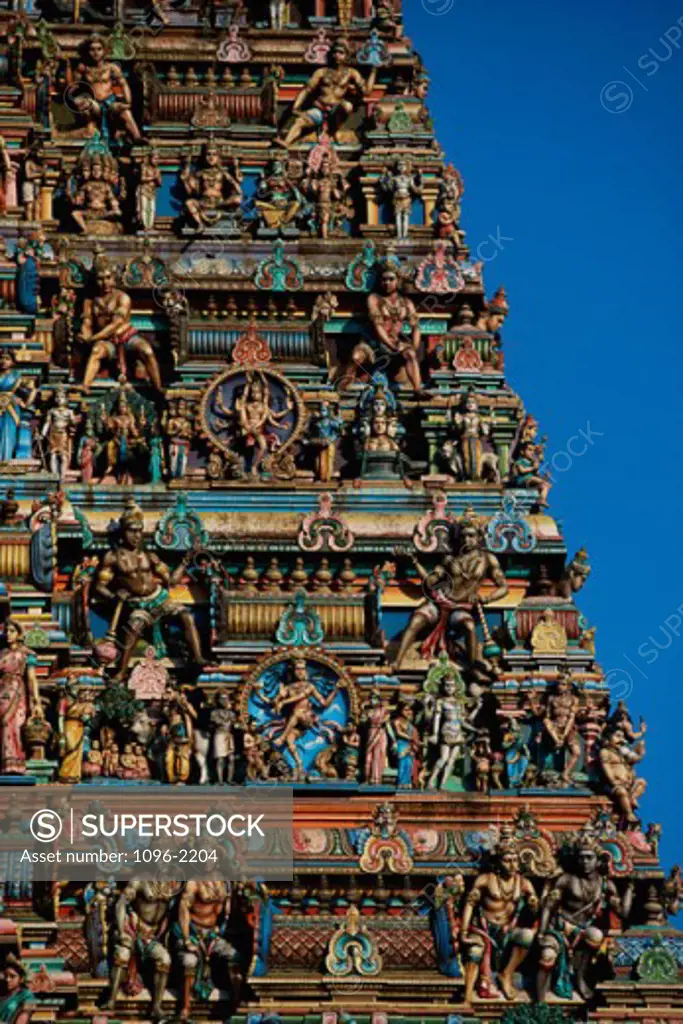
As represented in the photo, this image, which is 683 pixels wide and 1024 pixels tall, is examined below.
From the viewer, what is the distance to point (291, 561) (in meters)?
48.6

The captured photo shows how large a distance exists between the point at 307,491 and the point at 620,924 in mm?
7737

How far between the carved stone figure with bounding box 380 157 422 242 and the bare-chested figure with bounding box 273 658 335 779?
339 inches

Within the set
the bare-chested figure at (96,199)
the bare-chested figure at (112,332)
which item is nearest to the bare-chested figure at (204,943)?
the bare-chested figure at (112,332)

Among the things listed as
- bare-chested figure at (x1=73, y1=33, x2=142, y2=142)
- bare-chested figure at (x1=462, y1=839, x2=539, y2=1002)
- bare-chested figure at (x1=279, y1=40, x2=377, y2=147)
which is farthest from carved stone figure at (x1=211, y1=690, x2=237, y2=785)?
bare-chested figure at (x1=279, y1=40, x2=377, y2=147)

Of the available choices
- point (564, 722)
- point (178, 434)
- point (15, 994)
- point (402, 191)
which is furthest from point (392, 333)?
point (15, 994)

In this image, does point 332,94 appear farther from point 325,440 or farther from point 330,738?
point 330,738

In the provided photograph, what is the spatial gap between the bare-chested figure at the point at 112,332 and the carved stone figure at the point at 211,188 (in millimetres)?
2214

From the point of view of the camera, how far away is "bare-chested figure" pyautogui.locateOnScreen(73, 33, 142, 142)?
54.6 metres

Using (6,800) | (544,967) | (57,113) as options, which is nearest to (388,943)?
(544,967)

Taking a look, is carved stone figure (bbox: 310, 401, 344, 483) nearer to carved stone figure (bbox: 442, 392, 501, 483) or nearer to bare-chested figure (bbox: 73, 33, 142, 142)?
carved stone figure (bbox: 442, 392, 501, 483)

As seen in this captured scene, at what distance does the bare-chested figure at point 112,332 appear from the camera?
168ft

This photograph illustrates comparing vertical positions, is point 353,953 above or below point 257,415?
below

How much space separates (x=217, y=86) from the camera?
2183 inches

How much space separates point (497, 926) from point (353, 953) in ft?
6.44
